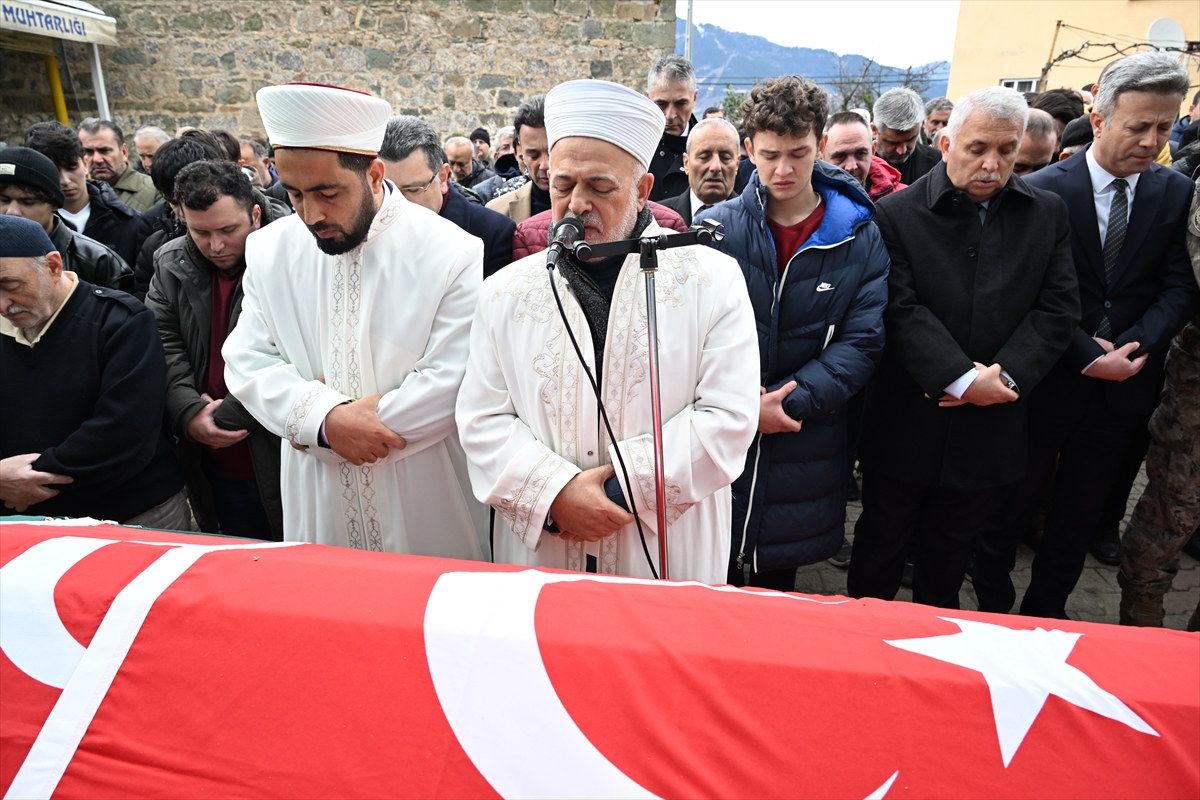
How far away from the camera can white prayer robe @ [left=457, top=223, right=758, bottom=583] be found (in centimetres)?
189

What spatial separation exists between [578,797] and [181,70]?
11039 millimetres

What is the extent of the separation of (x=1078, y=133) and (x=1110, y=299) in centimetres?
191

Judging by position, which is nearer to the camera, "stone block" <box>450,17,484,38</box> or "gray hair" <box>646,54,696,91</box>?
"gray hair" <box>646,54,696,91</box>

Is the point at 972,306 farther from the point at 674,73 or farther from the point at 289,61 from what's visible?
the point at 289,61

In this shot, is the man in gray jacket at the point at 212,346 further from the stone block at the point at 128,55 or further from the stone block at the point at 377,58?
the stone block at the point at 128,55

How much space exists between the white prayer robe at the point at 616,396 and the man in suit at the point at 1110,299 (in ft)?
5.87

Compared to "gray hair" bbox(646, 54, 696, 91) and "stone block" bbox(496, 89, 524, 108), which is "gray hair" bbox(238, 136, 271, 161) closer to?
"stone block" bbox(496, 89, 524, 108)

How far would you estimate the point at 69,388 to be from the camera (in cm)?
253

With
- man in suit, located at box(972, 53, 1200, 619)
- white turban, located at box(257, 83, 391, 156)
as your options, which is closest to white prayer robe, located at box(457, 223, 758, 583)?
white turban, located at box(257, 83, 391, 156)

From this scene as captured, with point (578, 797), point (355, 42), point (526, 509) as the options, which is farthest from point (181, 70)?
point (578, 797)

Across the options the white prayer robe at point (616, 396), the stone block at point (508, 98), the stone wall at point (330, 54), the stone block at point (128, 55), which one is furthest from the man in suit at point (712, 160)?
the stone block at point (128, 55)

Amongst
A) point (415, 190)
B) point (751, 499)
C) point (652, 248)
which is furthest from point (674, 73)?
point (652, 248)

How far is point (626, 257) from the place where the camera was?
6.54 feet

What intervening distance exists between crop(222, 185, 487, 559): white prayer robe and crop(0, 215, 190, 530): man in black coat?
0.45m
